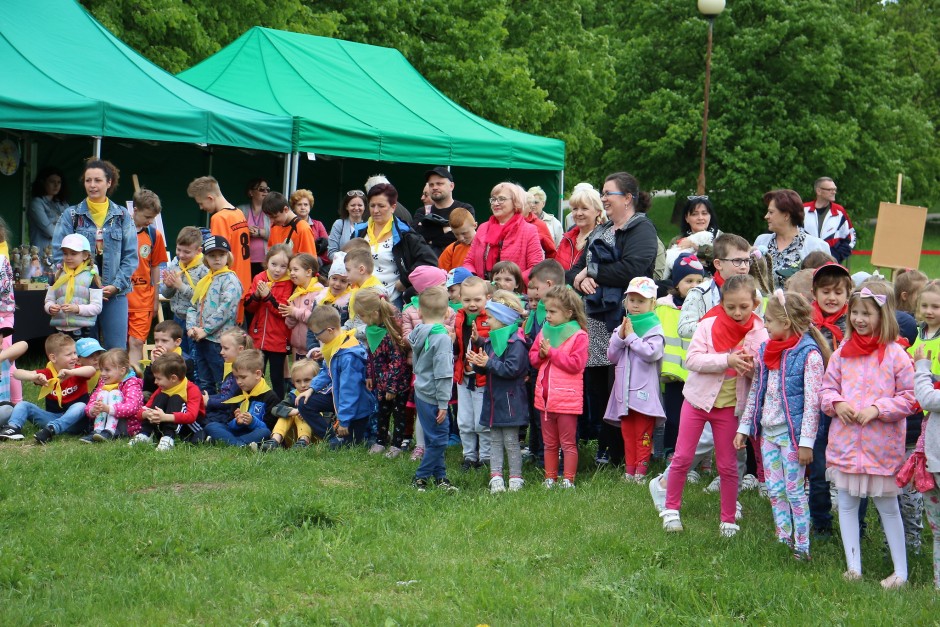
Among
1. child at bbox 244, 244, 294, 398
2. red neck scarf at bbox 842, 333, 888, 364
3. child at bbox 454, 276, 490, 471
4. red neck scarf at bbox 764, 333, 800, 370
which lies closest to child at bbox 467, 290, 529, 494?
child at bbox 454, 276, 490, 471

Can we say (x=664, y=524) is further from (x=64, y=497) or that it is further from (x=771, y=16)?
(x=771, y=16)

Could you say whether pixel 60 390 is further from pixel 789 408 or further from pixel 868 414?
pixel 868 414

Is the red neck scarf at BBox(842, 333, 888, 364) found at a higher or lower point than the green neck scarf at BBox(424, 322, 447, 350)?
higher

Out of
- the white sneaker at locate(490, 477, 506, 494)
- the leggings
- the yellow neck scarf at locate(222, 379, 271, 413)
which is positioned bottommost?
the white sneaker at locate(490, 477, 506, 494)

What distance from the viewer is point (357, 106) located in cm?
1516

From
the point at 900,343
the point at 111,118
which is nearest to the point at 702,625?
the point at 900,343

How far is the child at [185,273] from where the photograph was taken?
944 cm

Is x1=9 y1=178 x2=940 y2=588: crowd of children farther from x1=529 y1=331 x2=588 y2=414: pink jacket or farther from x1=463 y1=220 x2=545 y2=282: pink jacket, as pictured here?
x1=463 y1=220 x2=545 y2=282: pink jacket

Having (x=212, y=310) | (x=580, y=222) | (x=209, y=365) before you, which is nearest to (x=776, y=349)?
(x=580, y=222)

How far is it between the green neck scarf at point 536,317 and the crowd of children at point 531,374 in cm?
2

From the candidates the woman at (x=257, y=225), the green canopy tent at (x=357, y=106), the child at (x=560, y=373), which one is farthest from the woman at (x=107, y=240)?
the green canopy tent at (x=357, y=106)

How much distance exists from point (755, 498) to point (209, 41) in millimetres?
14684

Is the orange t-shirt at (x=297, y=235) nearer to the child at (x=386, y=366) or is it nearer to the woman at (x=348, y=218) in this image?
the woman at (x=348, y=218)

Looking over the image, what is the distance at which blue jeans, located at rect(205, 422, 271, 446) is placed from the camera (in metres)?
8.21
